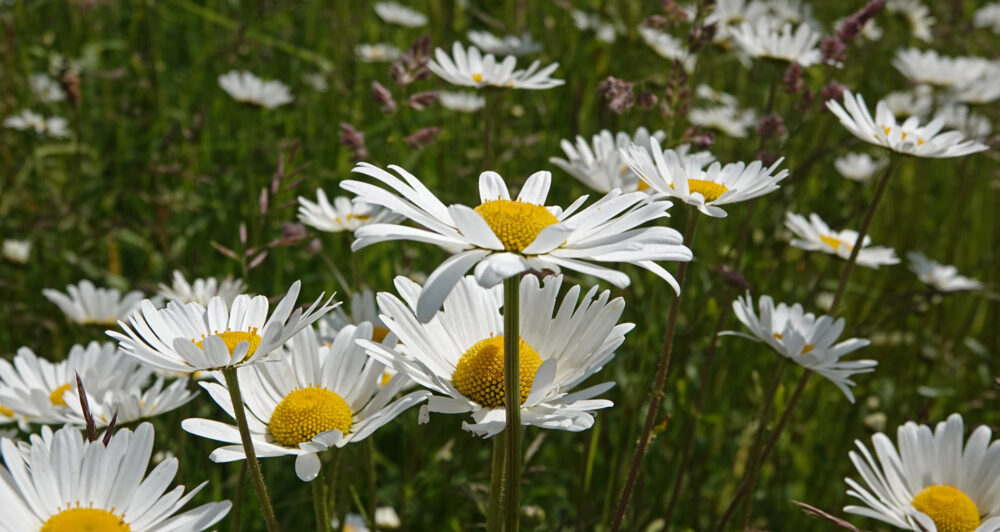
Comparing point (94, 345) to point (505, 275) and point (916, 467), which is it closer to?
point (505, 275)

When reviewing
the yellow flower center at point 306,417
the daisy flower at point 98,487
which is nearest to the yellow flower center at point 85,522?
the daisy flower at point 98,487

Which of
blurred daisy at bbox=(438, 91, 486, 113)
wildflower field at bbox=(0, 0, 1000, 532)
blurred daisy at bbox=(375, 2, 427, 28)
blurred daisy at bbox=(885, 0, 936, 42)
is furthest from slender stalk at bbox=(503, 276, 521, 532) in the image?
blurred daisy at bbox=(885, 0, 936, 42)

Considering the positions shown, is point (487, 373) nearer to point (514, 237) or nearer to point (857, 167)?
point (514, 237)

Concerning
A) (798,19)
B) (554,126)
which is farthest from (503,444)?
(798,19)

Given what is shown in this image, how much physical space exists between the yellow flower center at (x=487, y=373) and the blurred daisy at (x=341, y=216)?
1053mm

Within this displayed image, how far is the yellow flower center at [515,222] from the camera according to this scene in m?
1.24

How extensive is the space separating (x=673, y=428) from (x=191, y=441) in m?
1.50

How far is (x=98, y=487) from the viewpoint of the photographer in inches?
49.4

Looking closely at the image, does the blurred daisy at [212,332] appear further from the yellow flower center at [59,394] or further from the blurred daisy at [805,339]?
the blurred daisy at [805,339]

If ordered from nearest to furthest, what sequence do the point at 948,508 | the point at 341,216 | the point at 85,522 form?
the point at 85,522 < the point at 948,508 < the point at 341,216

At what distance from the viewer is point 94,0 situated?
3.98m

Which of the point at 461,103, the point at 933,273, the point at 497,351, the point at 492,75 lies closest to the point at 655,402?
the point at 497,351

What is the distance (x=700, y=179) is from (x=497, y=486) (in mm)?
830

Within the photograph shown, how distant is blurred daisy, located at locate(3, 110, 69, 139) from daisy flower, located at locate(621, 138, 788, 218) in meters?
3.15
